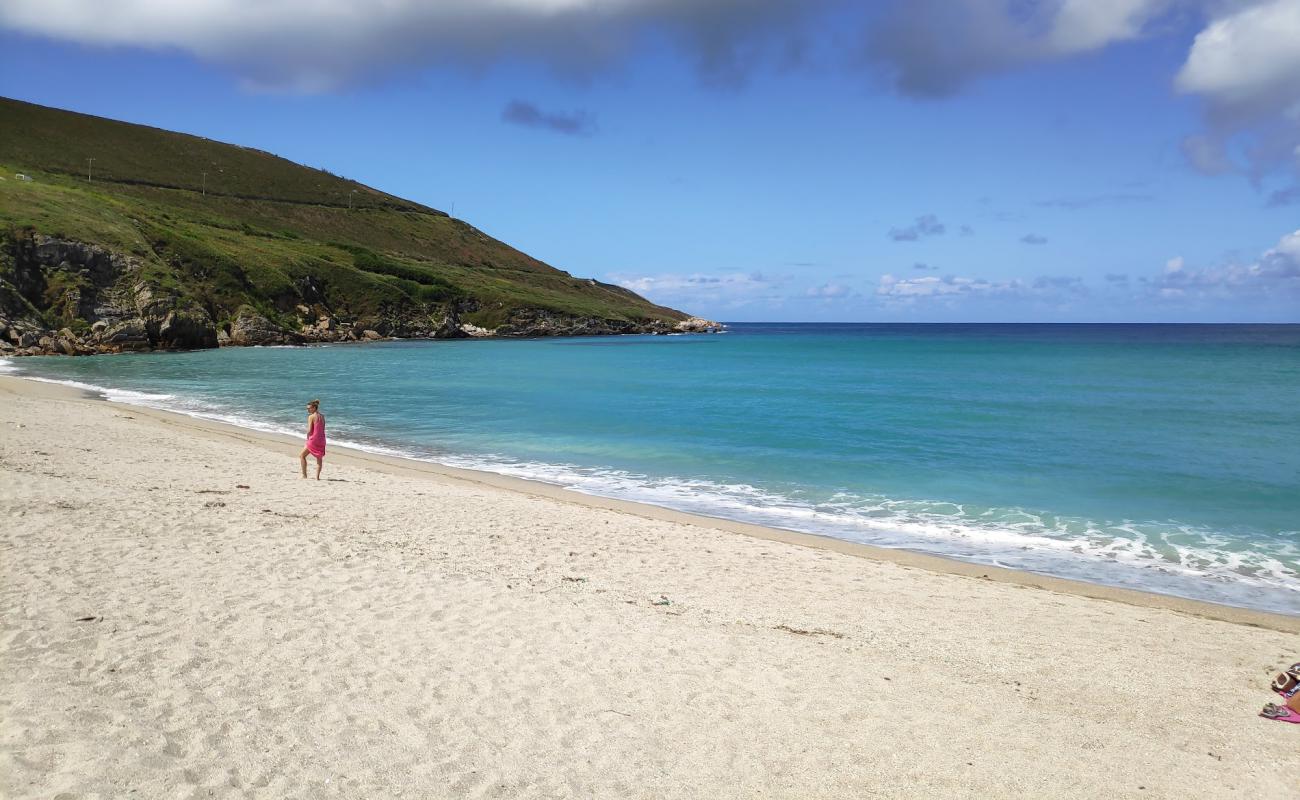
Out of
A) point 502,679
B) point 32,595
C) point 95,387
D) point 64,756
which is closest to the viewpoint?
point 64,756

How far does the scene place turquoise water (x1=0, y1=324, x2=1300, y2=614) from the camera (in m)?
14.8

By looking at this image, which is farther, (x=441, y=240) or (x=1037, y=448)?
(x=441, y=240)

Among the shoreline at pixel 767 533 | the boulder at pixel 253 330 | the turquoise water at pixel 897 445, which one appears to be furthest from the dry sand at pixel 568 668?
the boulder at pixel 253 330

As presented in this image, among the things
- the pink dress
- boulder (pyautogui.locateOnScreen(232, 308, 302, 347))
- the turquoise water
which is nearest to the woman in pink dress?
the pink dress

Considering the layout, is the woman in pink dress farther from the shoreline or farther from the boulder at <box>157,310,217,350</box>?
the boulder at <box>157,310,217,350</box>

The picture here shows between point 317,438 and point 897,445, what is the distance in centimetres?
1699

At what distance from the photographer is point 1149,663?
335 inches

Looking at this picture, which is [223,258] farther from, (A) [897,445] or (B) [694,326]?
(B) [694,326]

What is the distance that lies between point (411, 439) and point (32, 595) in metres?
17.9

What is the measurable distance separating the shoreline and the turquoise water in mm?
683

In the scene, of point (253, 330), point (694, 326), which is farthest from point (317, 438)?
point (694, 326)

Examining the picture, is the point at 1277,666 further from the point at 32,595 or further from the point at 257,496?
the point at 257,496

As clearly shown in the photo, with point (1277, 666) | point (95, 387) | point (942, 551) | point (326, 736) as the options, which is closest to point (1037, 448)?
point (942, 551)

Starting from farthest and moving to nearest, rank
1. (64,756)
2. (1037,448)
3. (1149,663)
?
(1037,448)
(1149,663)
(64,756)
